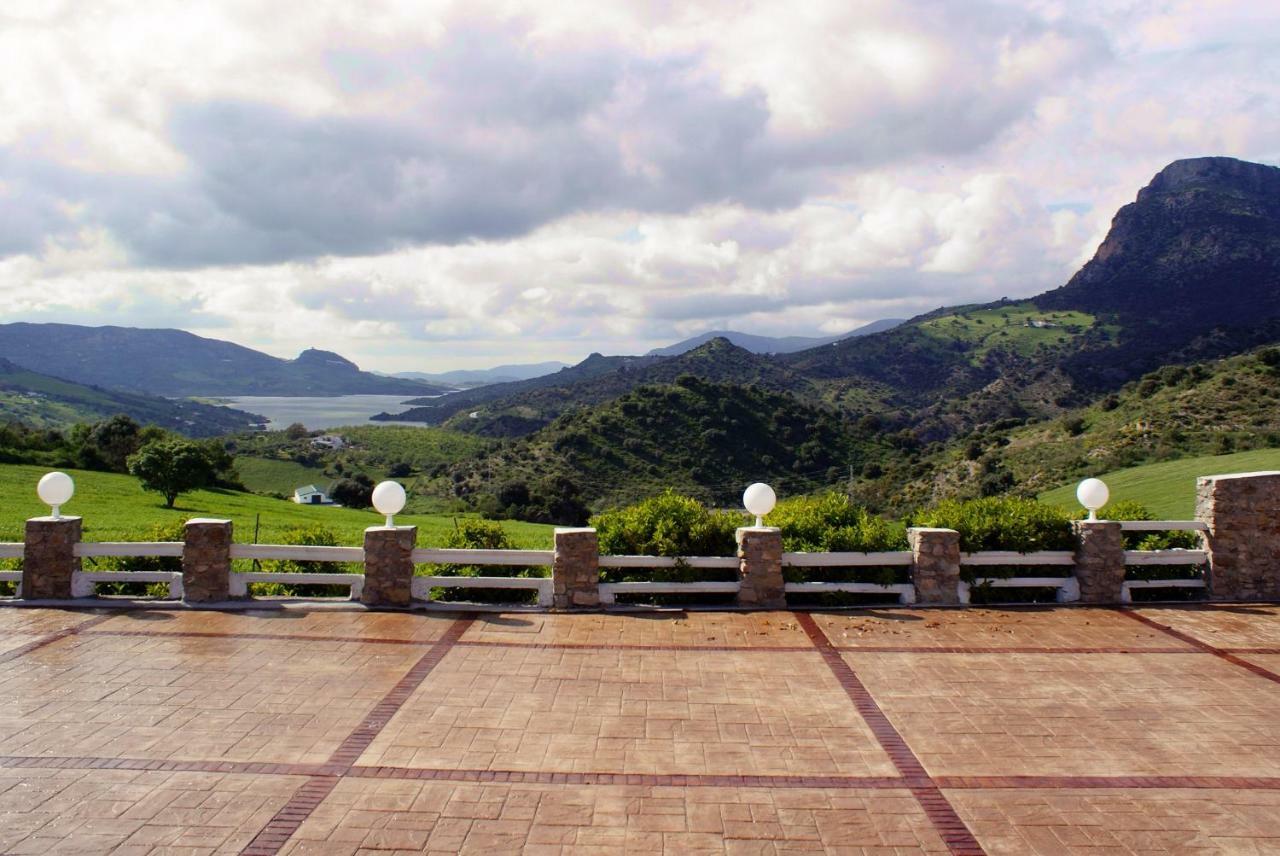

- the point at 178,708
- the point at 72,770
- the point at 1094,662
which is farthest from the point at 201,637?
the point at 1094,662

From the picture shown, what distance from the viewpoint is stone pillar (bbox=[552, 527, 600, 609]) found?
31.2 ft

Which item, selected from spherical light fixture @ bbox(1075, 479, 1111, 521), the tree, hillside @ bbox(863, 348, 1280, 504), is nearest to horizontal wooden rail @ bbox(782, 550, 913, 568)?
spherical light fixture @ bbox(1075, 479, 1111, 521)

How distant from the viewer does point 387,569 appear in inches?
373

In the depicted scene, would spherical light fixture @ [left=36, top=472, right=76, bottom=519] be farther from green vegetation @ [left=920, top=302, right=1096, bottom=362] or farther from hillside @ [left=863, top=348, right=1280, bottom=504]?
green vegetation @ [left=920, top=302, right=1096, bottom=362]

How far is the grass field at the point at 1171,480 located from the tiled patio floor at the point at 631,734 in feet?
43.5

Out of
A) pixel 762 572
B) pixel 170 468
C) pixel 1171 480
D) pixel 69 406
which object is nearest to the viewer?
pixel 762 572

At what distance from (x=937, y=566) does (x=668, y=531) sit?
10.9 ft

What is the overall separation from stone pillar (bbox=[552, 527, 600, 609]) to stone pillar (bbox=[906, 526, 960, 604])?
13.0 ft

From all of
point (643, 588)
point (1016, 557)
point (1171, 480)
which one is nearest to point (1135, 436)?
point (1171, 480)

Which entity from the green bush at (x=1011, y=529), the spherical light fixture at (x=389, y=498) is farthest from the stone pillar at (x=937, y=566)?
the spherical light fixture at (x=389, y=498)

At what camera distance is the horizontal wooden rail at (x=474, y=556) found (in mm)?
9523

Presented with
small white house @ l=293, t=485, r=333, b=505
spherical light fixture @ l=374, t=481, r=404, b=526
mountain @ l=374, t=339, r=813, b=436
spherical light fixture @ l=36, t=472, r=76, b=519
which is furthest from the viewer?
mountain @ l=374, t=339, r=813, b=436

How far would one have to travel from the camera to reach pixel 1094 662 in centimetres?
786

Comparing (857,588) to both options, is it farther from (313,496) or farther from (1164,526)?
(313,496)
